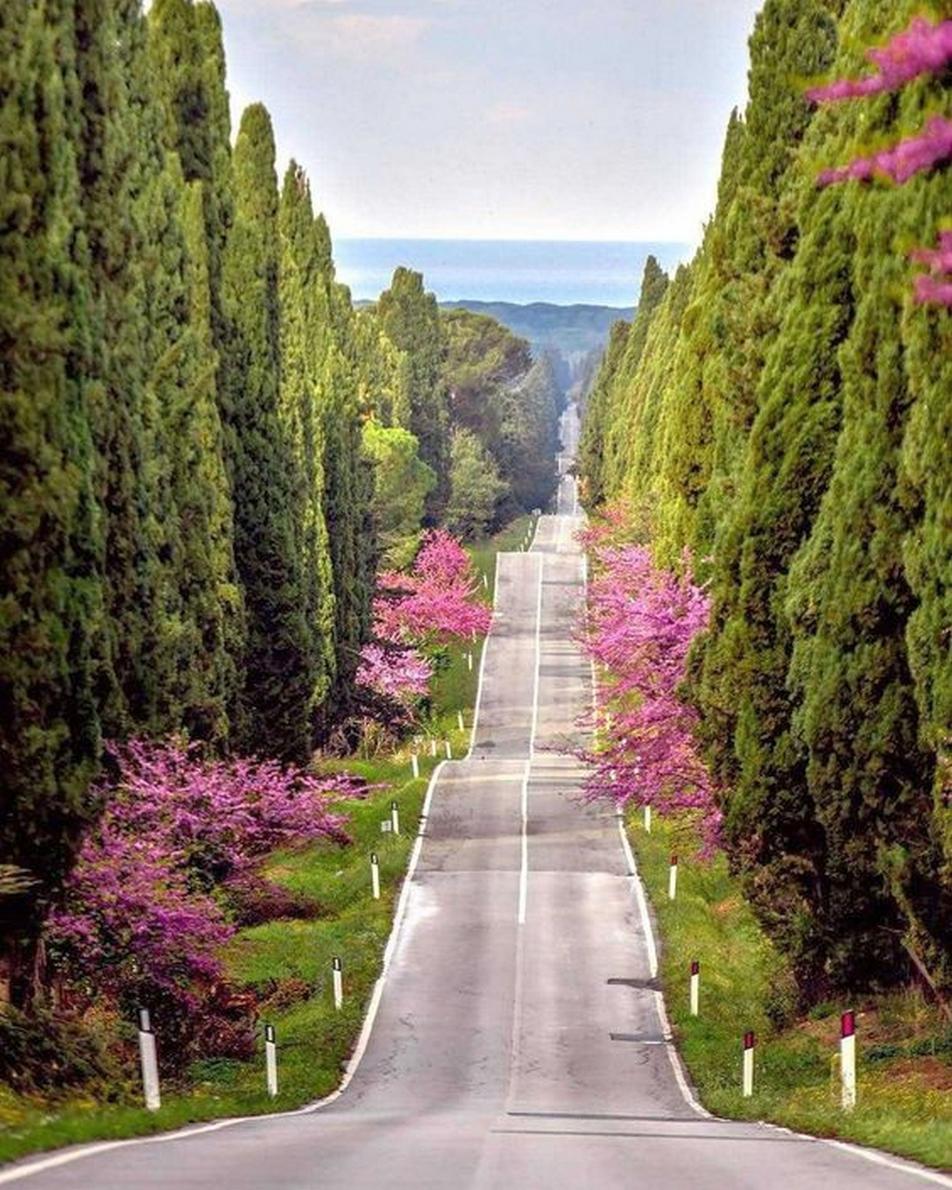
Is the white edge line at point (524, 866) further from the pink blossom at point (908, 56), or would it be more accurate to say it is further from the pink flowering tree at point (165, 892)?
the pink blossom at point (908, 56)

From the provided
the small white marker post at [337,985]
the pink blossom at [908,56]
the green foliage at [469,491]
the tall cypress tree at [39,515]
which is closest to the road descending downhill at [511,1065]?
the small white marker post at [337,985]

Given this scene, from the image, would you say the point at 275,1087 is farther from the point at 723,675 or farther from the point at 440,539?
the point at 440,539

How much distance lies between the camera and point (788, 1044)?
781 inches

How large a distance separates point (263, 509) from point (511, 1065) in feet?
49.7

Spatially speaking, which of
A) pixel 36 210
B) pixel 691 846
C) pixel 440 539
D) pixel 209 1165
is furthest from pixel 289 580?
pixel 440 539

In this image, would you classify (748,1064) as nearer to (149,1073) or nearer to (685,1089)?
(685,1089)

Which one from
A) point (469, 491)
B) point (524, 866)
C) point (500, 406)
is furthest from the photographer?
point (500, 406)

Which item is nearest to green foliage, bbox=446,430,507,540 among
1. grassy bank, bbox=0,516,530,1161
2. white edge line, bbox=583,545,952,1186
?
grassy bank, bbox=0,516,530,1161

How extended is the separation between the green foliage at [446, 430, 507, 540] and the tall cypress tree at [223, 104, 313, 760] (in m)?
59.0

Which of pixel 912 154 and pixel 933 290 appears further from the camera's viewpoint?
pixel 912 154

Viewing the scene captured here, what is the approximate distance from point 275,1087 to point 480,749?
37.0 metres

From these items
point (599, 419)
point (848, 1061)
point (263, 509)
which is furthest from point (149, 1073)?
point (599, 419)

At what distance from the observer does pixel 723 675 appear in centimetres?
1933

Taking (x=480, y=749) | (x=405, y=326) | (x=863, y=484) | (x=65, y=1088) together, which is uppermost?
(x=405, y=326)
